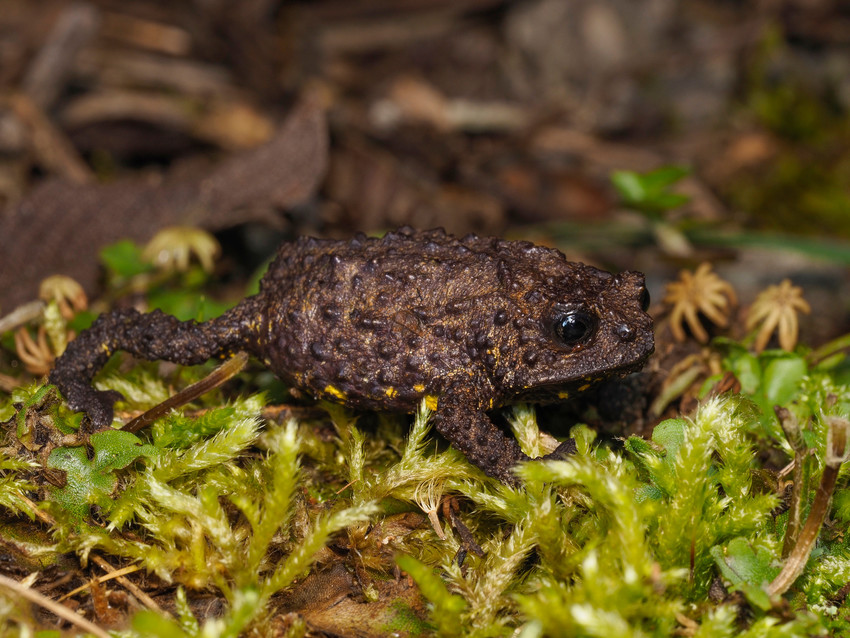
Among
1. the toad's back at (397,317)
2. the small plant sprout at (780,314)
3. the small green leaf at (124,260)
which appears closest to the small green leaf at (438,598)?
the toad's back at (397,317)

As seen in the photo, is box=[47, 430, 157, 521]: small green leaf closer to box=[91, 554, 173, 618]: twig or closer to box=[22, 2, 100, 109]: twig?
box=[91, 554, 173, 618]: twig

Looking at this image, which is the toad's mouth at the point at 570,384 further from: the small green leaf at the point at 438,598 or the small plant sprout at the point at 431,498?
the small green leaf at the point at 438,598

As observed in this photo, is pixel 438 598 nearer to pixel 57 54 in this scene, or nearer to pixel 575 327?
pixel 575 327

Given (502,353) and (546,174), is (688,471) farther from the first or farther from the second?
(546,174)

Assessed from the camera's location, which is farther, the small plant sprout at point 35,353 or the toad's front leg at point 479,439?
the small plant sprout at point 35,353

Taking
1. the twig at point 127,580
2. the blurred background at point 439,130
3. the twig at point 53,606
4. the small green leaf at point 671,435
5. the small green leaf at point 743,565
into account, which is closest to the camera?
the twig at point 53,606

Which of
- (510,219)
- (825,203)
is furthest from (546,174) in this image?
(825,203)
